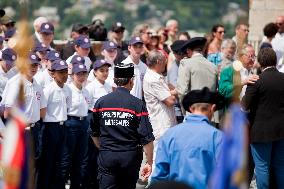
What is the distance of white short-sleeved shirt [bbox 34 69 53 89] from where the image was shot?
14081 millimetres

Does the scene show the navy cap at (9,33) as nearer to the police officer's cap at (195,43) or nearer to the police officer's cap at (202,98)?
the police officer's cap at (195,43)

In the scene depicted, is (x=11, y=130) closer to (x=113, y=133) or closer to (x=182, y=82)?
(x=113, y=133)

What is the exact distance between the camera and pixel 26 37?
5.85 meters

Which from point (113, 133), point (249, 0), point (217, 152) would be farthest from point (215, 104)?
point (249, 0)

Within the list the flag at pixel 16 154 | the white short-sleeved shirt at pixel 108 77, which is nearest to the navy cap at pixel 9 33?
the white short-sleeved shirt at pixel 108 77

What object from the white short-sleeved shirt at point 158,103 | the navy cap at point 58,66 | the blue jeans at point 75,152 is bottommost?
the blue jeans at point 75,152

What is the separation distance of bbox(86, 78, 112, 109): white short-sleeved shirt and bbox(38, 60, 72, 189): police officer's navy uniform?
0.60 m

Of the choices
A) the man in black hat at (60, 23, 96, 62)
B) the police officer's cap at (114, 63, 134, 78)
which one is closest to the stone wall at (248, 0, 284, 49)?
the man in black hat at (60, 23, 96, 62)

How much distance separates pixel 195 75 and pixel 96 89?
4.27 ft

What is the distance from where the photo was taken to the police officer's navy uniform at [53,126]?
44.0 ft

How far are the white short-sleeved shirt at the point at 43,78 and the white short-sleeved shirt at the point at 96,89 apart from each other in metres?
0.53

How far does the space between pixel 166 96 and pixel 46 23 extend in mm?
3047

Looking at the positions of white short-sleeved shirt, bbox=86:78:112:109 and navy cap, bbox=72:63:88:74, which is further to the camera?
white short-sleeved shirt, bbox=86:78:112:109

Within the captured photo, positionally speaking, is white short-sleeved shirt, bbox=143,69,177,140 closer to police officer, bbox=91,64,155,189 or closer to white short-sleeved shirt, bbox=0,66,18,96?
white short-sleeved shirt, bbox=0,66,18,96
